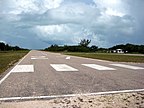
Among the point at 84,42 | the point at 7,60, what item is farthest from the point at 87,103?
the point at 84,42

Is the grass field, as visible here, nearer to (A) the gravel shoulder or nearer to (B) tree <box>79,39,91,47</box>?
(A) the gravel shoulder

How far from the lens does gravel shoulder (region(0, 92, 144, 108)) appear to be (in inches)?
246

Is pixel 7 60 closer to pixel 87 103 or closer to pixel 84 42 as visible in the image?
pixel 87 103

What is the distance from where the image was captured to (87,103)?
6.50m

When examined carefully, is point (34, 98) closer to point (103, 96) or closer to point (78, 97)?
point (78, 97)

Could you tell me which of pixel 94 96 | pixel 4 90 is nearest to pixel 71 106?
pixel 94 96

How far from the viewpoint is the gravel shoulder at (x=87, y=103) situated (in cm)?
625

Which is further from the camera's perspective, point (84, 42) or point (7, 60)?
point (84, 42)

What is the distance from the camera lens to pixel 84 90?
329 inches

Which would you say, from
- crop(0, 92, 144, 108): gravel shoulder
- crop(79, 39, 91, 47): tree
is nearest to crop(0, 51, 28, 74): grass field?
crop(0, 92, 144, 108): gravel shoulder

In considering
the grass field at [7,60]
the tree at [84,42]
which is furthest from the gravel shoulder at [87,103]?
the tree at [84,42]

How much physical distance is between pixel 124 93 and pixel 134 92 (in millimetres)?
393

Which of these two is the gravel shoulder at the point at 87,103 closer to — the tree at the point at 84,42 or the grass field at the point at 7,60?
the grass field at the point at 7,60

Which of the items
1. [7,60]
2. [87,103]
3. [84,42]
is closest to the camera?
[87,103]
